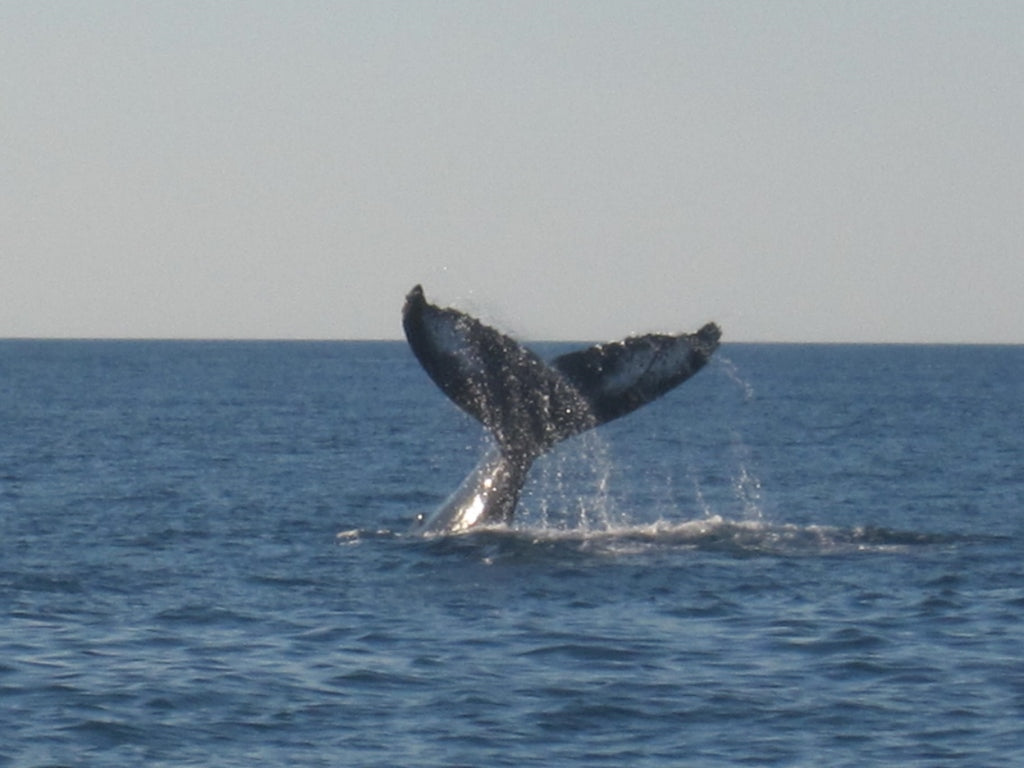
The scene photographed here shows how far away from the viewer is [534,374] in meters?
14.9

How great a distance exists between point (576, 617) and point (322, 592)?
2.21 meters

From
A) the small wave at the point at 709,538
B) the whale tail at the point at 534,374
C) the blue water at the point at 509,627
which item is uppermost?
the whale tail at the point at 534,374

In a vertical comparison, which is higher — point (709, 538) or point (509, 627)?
point (709, 538)

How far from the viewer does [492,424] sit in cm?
1534

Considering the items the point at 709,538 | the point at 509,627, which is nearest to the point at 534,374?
the point at 509,627

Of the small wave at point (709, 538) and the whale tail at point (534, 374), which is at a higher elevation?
the whale tail at point (534, 374)

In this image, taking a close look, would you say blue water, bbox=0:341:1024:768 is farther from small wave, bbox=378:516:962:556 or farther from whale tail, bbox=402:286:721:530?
whale tail, bbox=402:286:721:530

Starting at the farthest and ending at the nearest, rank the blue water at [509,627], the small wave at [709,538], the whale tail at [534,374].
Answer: the small wave at [709,538]
the whale tail at [534,374]
the blue water at [509,627]

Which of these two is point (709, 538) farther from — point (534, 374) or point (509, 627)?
point (509, 627)

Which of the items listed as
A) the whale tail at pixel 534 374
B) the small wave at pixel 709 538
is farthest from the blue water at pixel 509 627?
the whale tail at pixel 534 374

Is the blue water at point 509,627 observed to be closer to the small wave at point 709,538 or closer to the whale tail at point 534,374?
the small wave at point 709,538

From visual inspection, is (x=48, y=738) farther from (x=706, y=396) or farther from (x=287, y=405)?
(x=706, y=396)

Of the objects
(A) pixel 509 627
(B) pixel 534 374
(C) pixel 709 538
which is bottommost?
(A) pixel 509 627

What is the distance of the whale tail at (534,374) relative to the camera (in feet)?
46.2
